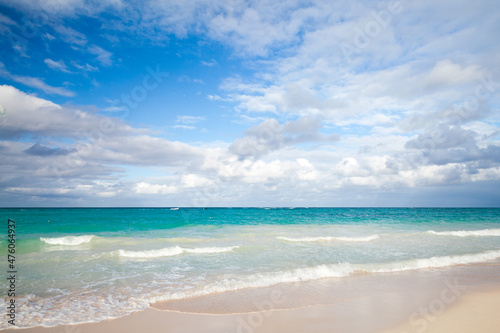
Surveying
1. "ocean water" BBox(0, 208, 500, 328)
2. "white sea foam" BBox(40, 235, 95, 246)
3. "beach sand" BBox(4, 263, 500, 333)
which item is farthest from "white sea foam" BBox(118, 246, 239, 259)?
"beach sand" BBox(4, 263, 500, 333)

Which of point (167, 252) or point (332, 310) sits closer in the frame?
point (332, 310)

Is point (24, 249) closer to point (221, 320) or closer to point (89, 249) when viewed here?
point (89, 249)

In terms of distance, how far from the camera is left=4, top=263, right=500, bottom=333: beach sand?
18.6 feet

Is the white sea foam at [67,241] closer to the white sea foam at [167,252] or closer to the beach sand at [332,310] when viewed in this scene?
the white sea foam at [167,252]

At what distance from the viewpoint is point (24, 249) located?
1532 centimetres

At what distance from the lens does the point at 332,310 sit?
259 inches

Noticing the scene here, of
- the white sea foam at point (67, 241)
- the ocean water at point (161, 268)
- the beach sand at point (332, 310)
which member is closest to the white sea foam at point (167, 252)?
the ocean water at point (161, 268)

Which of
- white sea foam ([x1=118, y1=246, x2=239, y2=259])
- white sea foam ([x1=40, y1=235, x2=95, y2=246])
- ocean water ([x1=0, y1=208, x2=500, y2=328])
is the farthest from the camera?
white sea foam ([x1=40, y1=235, x2=95, y2=246])

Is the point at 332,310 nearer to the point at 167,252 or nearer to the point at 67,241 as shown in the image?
the point at 167,252

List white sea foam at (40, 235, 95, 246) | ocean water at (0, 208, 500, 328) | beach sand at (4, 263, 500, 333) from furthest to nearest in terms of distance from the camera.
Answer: white sea foam at (40, 235, 95, 246) → ocean water at (0, 208, 500, 328) → beach sand at (4, 263, 500, 333)

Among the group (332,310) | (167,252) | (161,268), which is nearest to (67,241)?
(167,252)

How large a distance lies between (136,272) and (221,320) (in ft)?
19.6

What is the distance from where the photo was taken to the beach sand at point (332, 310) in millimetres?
5684

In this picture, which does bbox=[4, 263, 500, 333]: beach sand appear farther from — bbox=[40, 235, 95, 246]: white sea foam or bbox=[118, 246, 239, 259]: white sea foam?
bbox=[40, 235, 95, 246]: white sea foam
